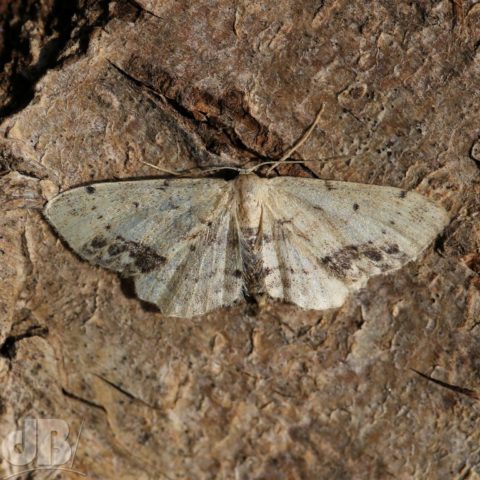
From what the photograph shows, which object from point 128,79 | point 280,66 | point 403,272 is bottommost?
point 403,272

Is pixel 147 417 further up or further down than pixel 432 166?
further down

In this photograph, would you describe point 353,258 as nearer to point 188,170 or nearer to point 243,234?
point 243,234

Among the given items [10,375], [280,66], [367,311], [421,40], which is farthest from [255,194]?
[10,375]

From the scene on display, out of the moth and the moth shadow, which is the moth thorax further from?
the moth shadow

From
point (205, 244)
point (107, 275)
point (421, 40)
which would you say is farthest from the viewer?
point (205, 244)

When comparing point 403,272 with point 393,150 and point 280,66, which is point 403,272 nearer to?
point 393,150

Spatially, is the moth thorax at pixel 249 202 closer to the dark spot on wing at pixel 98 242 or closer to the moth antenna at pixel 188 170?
the moth antenna at pixel 188 170

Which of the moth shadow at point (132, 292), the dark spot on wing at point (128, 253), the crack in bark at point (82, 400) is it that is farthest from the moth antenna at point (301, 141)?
the crack in bark at point (82, 400)
